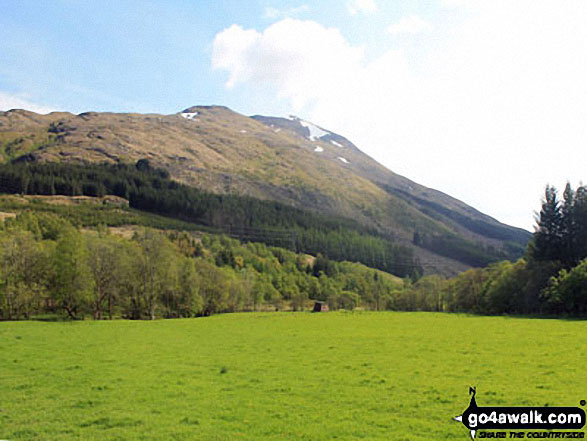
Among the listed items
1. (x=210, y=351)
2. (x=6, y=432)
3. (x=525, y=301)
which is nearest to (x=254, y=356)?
(x=210, y=351)

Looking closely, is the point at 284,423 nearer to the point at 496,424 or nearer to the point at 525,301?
the point at 496,424

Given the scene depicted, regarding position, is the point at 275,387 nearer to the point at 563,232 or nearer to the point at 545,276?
the point at 545,276

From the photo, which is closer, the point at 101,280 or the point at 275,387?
the point at 275,387

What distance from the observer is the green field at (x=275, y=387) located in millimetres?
15812

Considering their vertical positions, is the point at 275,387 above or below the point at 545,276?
below

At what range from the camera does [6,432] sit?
15758 millimetres
